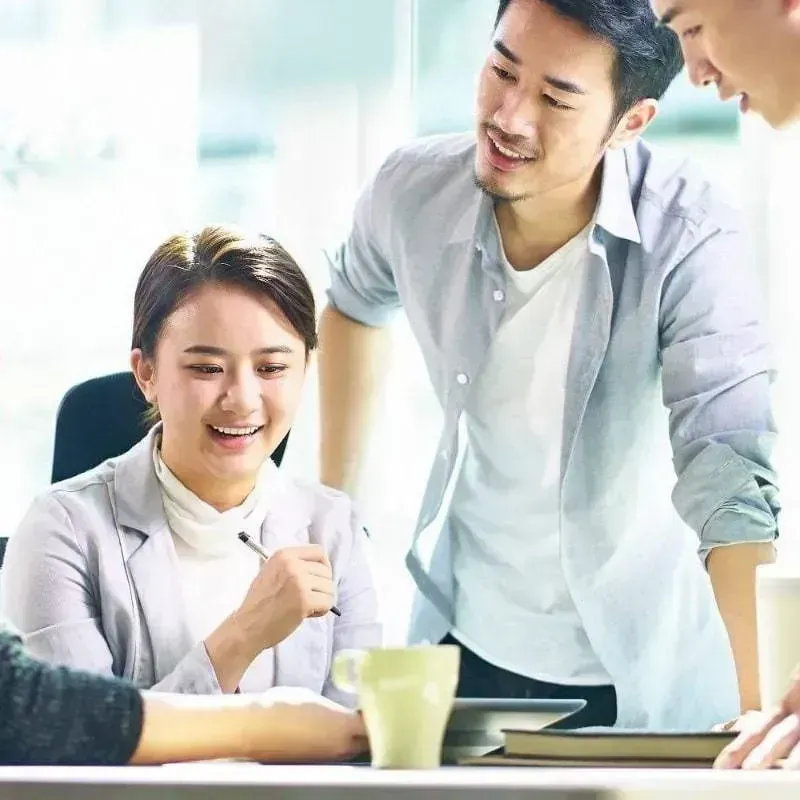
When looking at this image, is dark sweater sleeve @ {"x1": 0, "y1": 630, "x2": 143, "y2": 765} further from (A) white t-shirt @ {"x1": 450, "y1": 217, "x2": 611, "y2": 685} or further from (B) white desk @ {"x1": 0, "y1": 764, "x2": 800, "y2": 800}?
(A) white t-shirt @ {"x1": 450, "y1": 217, "x2": 611, "y2": 685}

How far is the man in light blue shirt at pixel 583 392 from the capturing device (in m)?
1.56

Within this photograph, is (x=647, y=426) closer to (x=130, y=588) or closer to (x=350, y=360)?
(x=350, y=360)

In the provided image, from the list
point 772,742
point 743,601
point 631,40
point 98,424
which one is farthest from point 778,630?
point 98,424

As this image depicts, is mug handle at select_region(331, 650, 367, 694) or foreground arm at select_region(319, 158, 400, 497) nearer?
mug handle at select_region(331, 650, 367, 694)

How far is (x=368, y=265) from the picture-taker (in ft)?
5.42

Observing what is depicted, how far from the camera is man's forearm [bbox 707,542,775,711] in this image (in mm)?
1516

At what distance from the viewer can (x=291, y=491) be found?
1.61 metres

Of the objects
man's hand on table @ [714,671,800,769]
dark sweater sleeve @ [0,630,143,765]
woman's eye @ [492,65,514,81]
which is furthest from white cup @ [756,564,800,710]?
woman's eye @ [492,65,514,81]

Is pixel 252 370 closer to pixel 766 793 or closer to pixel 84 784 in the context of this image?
pixel 84 784

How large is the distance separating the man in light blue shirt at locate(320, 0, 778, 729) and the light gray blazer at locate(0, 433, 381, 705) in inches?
3.7

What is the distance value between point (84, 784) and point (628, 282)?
0.92m

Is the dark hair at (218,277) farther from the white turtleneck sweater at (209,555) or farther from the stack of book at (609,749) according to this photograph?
the stack of book at (609,749)

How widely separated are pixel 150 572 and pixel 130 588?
0.03 metres

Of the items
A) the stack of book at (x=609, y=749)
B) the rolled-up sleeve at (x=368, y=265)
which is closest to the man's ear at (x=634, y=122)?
the rolled-up sleeve at (x=368, y=265)
